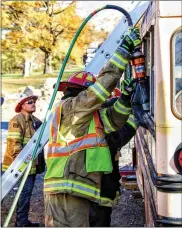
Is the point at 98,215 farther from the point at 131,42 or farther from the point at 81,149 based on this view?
the point at 131,42

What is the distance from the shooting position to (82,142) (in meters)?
3.80

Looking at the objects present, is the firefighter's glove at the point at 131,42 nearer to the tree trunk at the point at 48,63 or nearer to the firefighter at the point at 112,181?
the firefighter at the point at 112,181

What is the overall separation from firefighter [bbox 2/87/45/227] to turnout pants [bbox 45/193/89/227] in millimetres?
2019

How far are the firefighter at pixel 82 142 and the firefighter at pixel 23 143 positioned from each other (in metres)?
1.97

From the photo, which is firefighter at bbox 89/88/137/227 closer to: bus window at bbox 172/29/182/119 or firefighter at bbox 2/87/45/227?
bus window at bbox 172/29/182/119

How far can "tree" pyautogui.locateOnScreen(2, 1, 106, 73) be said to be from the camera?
20656 millimetres

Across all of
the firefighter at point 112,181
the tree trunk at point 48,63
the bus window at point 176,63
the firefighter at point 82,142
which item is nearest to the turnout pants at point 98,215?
the firefighter at point 112,181

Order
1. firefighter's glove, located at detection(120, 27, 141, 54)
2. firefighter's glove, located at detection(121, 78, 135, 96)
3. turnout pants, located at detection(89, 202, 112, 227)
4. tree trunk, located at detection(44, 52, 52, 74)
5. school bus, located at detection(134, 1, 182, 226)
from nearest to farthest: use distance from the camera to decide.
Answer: school bus, located at detection(134, 1, 182, 226) → firefighter's glove, located at detection(120, 27, 141, 54) → firefighter's glove, located at detection(121, 78, 135, 96) → turnout pants, located at detection(89, 202, 112, 227) → tree trunk, located at detection(44, 52, 52, 74)

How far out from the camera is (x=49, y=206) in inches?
154

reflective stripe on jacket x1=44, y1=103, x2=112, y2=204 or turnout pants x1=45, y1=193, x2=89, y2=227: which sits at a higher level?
reflective stripe on jacket x1=44, y1=103, x2=112, y2=204

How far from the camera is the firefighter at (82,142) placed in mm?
3635

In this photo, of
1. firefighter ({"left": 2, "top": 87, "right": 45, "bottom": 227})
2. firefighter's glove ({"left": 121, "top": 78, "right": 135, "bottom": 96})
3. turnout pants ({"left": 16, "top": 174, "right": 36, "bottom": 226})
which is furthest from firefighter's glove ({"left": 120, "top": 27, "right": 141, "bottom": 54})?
turnout pants ({"left": 16, "top": 174, "right": 36, "bottom": 226})

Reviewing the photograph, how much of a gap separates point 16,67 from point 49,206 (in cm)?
3156

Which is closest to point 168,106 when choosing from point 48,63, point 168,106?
point 168,106
